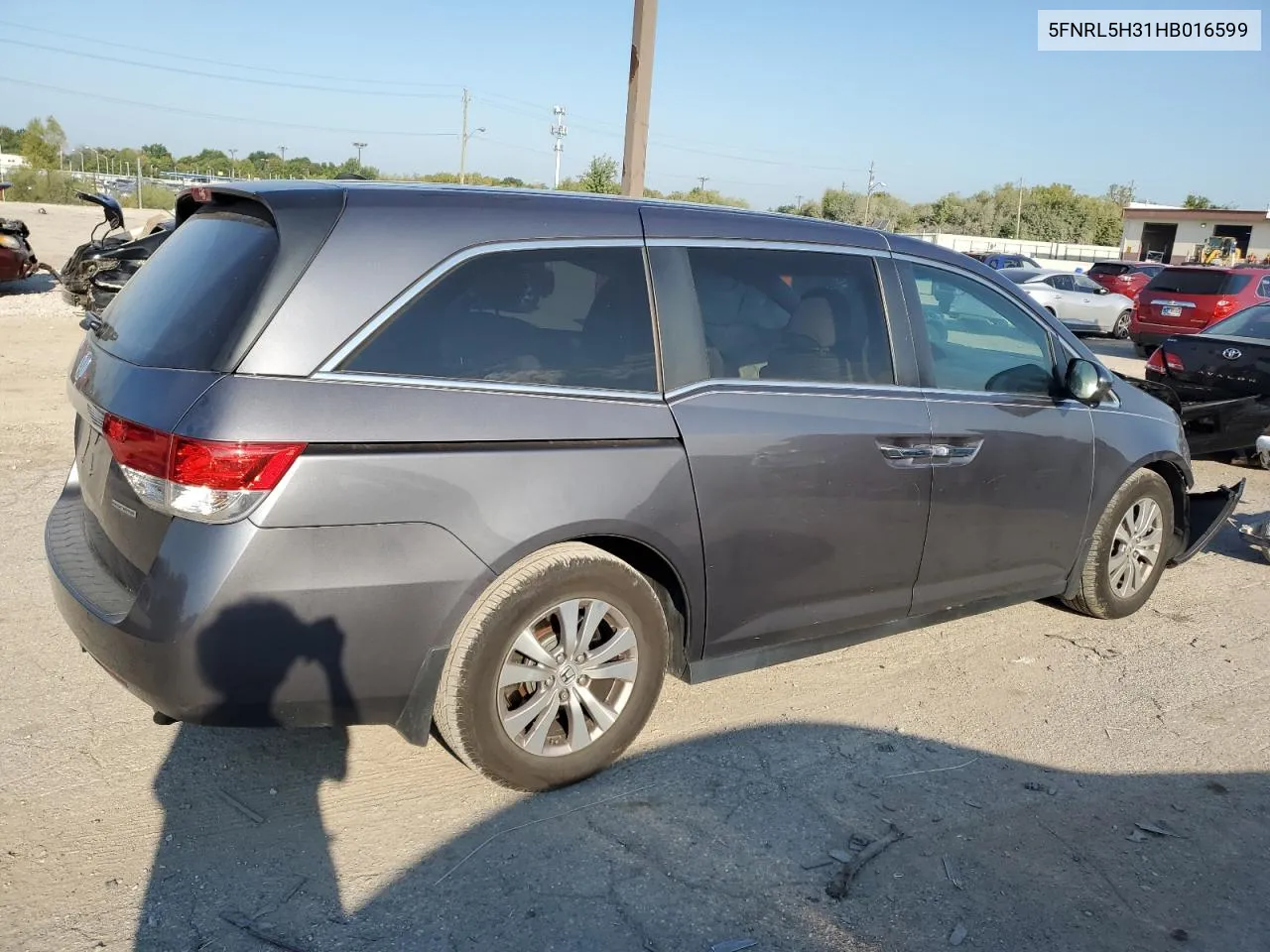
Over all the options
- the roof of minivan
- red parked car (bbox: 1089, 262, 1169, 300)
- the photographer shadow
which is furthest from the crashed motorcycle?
red parked car (bbox: 1089, 262, 1169, 300)

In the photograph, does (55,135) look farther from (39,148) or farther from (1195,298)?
(1195,298)

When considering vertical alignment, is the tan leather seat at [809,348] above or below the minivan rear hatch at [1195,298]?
below

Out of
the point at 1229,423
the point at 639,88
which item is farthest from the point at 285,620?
the point at 1229,423

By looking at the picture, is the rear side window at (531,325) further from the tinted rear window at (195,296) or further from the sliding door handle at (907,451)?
the sliding door handle at (907,451)

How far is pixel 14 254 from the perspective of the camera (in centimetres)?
1540

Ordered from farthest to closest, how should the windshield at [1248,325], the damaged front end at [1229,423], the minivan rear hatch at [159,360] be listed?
the windshield at [1248,325], the damaged front end at [1229,423], the minivan rear hatch at [159,360]

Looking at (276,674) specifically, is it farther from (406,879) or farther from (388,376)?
(388,376)

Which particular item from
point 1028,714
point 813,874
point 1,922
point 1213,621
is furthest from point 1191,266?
point 1,922

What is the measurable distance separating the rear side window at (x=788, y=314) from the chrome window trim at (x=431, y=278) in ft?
1.13

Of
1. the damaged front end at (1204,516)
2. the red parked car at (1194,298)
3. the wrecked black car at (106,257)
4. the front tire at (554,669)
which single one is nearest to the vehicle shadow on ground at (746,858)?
the front tire at (554,669)

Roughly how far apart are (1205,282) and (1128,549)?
50.2 feet

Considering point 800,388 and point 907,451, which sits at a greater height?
point 800,388

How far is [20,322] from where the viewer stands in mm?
13375

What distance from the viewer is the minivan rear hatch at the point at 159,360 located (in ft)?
9.11
